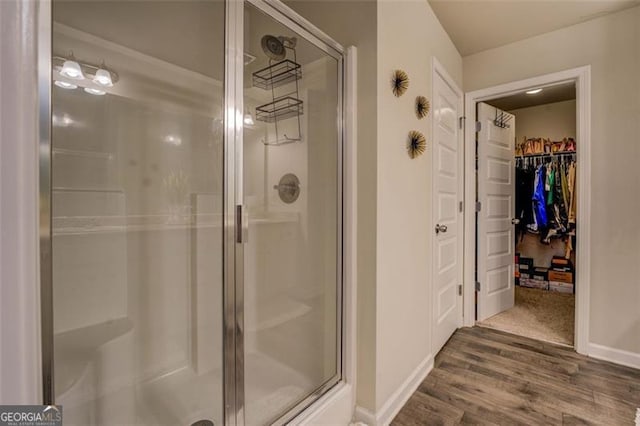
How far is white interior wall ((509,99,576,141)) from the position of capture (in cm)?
395

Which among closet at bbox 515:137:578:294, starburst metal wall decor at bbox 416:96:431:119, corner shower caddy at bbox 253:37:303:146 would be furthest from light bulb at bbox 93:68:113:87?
closet at bbox 515:137:578:294

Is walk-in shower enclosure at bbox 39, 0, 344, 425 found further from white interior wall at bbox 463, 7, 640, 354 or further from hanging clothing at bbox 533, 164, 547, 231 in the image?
hanging clothing at bbox 533, 164, 547, 231

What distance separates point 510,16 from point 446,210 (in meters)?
1.52

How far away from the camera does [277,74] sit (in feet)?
5.00

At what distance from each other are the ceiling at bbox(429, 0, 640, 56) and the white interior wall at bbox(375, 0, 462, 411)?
20 centimetres

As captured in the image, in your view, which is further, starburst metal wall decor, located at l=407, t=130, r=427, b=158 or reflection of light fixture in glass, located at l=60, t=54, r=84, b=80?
starburst metal wall decor, located at l=407, t=130, r=427, b=158

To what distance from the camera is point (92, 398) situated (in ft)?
4.15

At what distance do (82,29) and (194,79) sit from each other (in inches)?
16.0

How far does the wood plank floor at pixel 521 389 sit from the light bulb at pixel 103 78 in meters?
2.07

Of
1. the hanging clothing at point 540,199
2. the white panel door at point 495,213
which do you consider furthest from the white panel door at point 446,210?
the hanging clothing at point 540,199

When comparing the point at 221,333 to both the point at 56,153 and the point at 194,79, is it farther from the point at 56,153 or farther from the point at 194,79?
the point at 194,79

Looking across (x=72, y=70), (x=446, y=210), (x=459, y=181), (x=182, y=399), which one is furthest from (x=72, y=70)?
(x=459, y=181)

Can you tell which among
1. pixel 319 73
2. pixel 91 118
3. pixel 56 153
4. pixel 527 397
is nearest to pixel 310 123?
pixel 319 73

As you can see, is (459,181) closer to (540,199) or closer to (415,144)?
(415,144)
